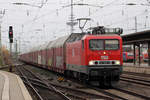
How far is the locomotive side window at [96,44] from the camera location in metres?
14.7

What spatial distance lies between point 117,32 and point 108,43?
140 centimetres

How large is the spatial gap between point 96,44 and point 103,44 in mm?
383

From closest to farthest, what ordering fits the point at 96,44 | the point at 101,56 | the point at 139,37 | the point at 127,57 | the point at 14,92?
the point at 14,92, the point at 101,56, the point at 96,44, the point at 139,37, the point at 127,57

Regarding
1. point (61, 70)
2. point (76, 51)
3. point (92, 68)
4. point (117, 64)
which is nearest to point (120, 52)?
A: point (117, 64)

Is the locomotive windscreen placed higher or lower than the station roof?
lower

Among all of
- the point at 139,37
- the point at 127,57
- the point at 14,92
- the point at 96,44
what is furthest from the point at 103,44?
the point at 127,57

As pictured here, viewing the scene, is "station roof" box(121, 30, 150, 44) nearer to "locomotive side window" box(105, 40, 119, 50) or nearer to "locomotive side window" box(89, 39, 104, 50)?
"locomotive side window" box(105, 40, 119, 50)

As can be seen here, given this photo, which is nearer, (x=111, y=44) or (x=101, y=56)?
(x=101, y=56)

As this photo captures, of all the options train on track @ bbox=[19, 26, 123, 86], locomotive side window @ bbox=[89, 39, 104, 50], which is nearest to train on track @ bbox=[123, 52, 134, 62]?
train on track @ bbox=[19, 26, 123, 86]

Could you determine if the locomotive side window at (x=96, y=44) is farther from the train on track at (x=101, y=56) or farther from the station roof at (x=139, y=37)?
the station roof at (x=139, y=37)

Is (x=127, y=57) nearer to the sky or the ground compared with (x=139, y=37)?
→ nearer to the ground

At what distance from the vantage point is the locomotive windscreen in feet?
48.4

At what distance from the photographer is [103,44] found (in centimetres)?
1484

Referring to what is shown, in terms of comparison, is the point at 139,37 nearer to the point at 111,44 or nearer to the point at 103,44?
the point at 111,44
